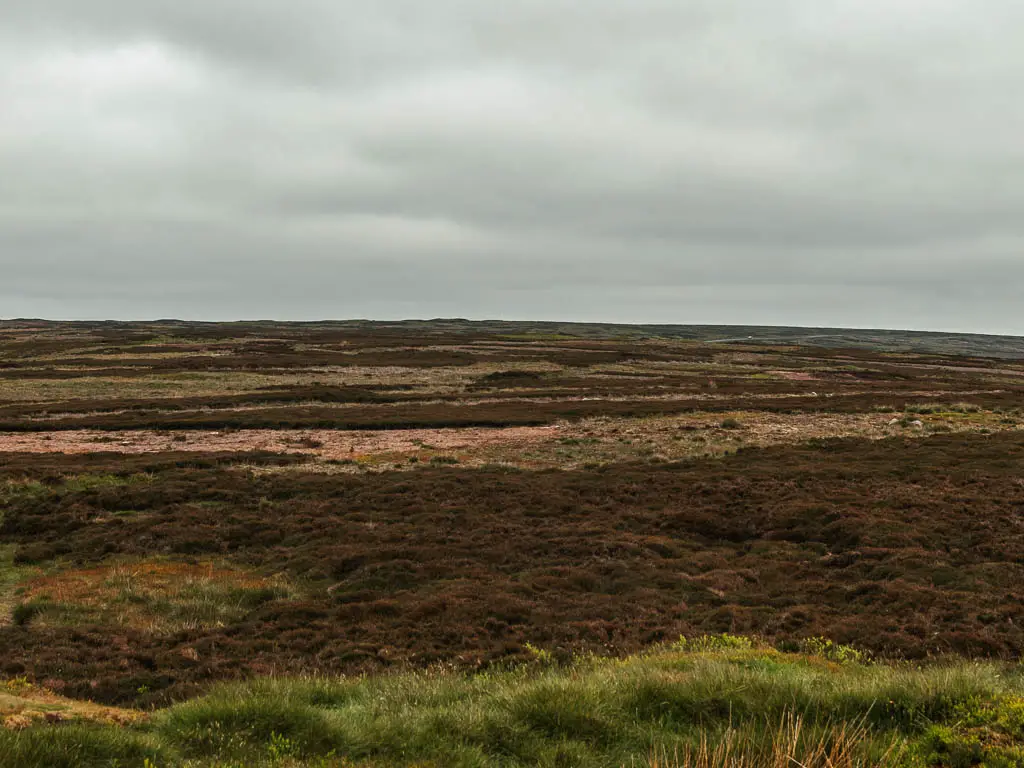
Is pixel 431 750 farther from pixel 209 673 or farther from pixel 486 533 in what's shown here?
pixel 486 533

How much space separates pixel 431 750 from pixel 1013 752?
5.83m

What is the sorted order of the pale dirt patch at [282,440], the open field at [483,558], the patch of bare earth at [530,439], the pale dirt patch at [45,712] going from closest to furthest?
the pale dirt patch at [45,712], the open field at [483,558], the patch of bare earth at [530,439], the pale dirt patch at [282,440]

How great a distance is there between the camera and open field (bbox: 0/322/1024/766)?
28.4ft

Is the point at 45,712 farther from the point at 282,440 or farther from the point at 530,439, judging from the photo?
the point at 282,440

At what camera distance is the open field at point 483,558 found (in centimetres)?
865

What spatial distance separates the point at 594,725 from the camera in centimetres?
731

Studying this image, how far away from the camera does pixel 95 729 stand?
22.5ft

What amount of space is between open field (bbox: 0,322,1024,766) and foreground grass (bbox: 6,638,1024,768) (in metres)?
0.06

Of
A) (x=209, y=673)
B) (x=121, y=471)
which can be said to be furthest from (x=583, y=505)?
(x=121, y=471)

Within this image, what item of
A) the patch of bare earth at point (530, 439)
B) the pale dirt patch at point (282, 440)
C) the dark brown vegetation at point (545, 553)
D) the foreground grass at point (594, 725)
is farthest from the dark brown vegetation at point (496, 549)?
the foreground grass at point (594, 725)

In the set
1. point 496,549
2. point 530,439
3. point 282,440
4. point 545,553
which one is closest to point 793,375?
point 530,439

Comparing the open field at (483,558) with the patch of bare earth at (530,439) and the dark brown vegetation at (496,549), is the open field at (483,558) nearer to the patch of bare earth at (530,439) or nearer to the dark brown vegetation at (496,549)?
the dark brown vegetation at (496,549)

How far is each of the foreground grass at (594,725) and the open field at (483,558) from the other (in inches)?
2.5

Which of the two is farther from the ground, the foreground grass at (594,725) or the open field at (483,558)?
the foreground grass at (594,725)
